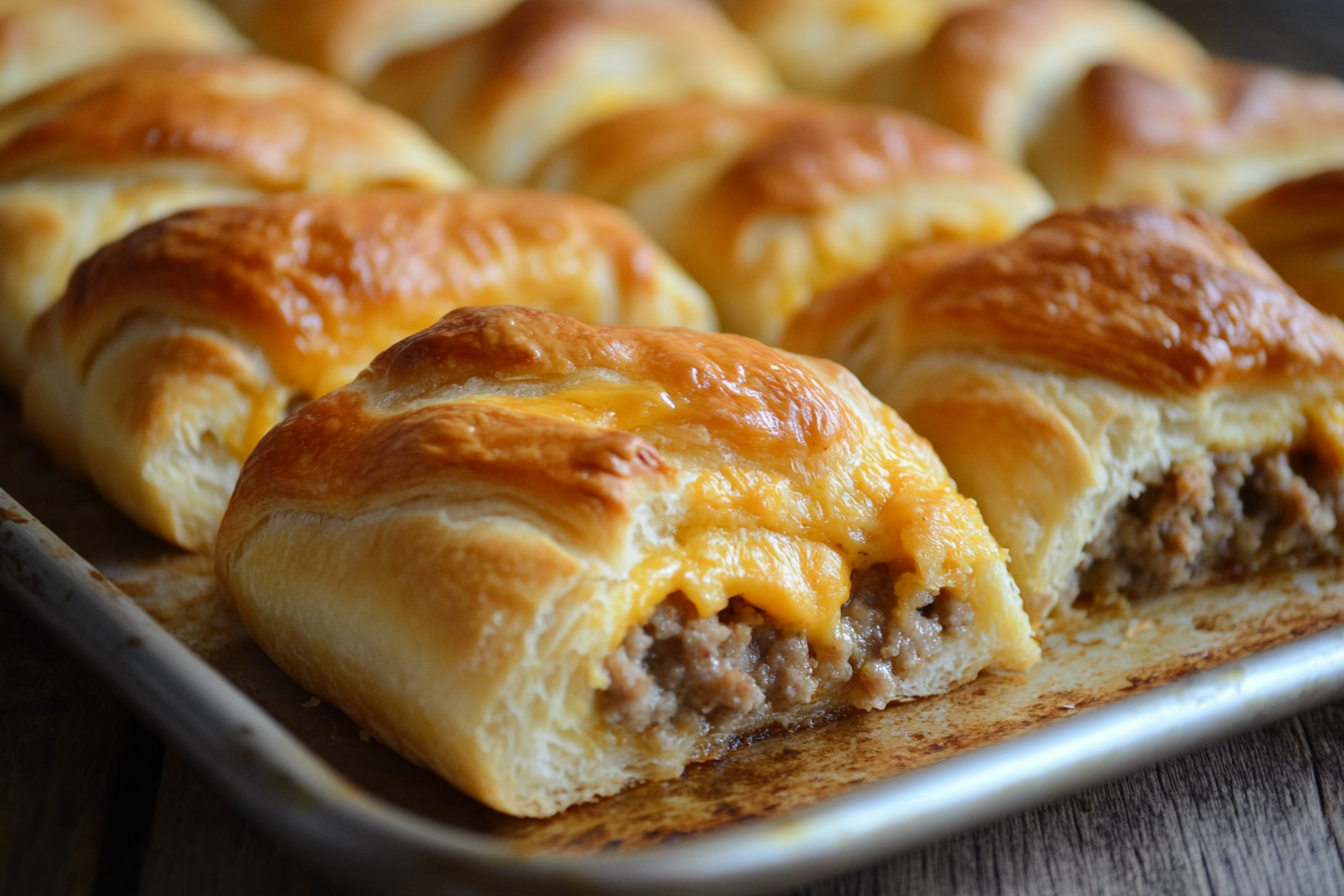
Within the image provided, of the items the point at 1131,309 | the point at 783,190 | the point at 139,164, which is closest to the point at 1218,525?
the point at 1131,309

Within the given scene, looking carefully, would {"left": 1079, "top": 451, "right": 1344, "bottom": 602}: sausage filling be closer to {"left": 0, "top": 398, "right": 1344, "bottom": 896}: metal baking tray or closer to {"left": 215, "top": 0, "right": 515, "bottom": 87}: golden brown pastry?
{"left": 0, "top": 398, "right": 1344, "bottom": 896}: metal baking tray

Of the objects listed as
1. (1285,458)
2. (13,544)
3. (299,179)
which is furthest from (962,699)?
(299,179)

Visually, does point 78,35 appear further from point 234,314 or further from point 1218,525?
point 1218,525

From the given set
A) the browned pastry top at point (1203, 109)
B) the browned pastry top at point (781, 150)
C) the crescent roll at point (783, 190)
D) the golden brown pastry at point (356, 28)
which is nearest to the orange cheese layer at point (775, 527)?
the crescent roll at point (783, 190)

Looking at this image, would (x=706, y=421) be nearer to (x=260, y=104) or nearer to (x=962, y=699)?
(x=962, y=699)

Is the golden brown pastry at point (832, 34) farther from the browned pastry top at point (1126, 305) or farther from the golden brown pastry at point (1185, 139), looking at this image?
the browned pastry top at point (1126, 305)
